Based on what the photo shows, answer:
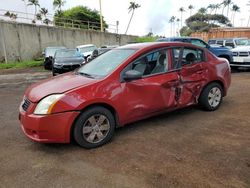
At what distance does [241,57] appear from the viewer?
12000mm

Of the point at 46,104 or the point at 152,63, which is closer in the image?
the point at 46,104

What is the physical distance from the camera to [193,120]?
512 centimetres

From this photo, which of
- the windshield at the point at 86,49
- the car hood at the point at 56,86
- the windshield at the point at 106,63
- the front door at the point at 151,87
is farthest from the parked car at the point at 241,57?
the windshield at the point at 86,49

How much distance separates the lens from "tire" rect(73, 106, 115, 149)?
12.8ft

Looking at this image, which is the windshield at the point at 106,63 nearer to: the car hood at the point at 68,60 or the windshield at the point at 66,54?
the car hood at the point at 68,60

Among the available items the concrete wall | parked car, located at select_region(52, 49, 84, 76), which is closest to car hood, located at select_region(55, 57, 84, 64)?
parked car, located at select_region(52, 49, 84, 76)

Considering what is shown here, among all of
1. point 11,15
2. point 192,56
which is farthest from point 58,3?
point 192,56

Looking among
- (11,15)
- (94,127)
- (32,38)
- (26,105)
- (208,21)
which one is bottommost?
(94,127)

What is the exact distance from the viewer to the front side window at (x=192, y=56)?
5.17 metres

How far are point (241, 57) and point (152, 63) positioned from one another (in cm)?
881

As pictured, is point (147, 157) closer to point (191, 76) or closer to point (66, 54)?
point (191, 76)

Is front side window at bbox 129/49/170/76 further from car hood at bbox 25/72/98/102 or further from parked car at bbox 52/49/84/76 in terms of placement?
parked car at bbox 52/49/84/76

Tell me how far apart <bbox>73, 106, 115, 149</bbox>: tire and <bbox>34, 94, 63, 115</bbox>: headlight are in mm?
435

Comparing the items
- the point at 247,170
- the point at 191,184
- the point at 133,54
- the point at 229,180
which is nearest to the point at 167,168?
the point at 191,184
